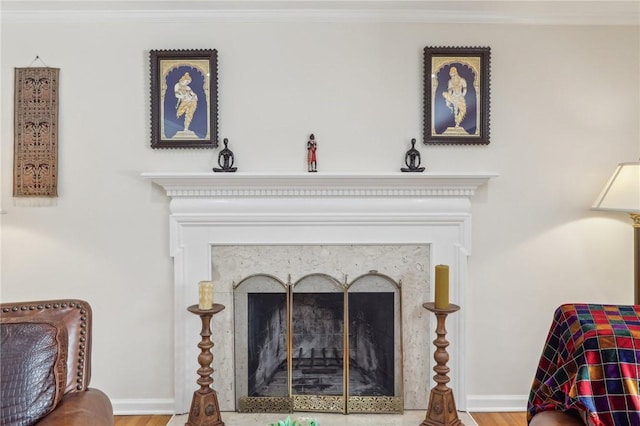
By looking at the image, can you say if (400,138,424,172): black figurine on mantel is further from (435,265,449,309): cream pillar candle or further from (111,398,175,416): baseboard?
(111,398,175,416): baseboard

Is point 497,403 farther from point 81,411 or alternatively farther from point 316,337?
point 81,411

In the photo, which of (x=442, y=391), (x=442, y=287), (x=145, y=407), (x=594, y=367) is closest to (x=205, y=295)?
(x=145, y=407)

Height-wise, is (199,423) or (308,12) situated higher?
(308,12)

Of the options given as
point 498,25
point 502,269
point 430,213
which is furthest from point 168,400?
point 498,25

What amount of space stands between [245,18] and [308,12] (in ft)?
1.16

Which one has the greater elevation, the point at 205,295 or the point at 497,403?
the point at 205,295

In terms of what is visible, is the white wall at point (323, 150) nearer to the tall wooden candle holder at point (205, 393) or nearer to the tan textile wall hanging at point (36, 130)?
the tan textile wall hanging at point (36, 130)

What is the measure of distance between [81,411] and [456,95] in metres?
2.24

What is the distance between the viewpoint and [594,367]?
130cm

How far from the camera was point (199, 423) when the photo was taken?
7.07 ft

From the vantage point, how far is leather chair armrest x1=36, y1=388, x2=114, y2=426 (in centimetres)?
129

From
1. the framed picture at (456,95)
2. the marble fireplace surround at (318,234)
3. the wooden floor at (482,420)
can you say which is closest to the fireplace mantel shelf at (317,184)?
the marble fireplace surround at (318,234)

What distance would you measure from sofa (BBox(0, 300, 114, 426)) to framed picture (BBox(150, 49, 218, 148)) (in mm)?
1104

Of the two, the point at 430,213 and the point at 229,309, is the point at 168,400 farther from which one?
the point at 430,213
